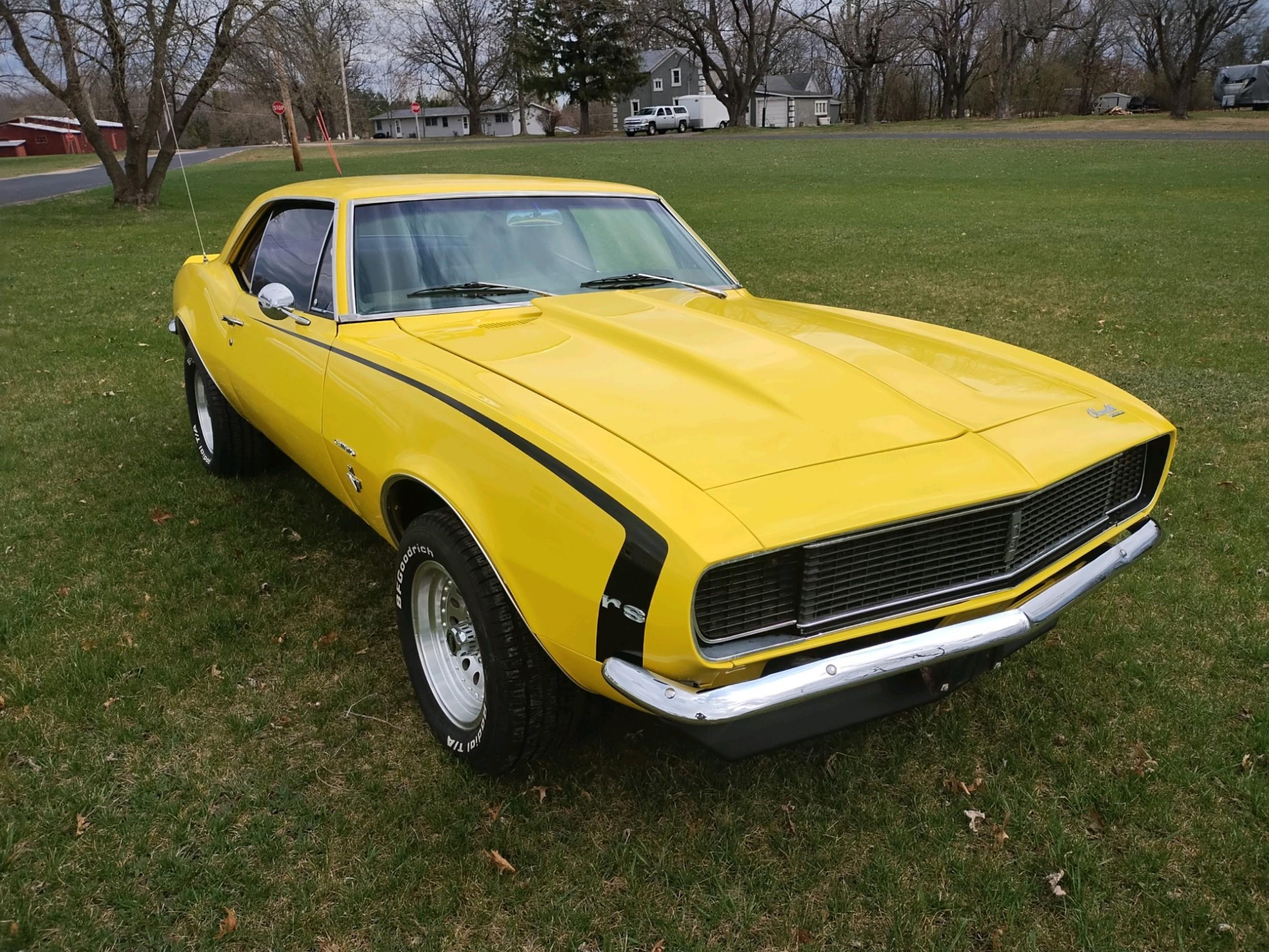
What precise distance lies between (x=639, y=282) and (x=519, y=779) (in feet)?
6.75

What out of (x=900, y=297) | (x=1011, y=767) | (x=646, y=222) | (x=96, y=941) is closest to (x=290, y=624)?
(x=96, y=941)

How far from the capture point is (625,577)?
6.41 ft

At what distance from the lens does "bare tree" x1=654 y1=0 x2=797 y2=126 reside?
4912cm

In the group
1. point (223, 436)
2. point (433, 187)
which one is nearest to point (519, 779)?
point (433, 187)

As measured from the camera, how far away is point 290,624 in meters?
3.62

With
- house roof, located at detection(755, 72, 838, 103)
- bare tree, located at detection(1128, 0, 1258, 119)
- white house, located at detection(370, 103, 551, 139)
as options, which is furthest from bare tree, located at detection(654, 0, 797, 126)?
white house, located at detection(370, 103, 551, 139)

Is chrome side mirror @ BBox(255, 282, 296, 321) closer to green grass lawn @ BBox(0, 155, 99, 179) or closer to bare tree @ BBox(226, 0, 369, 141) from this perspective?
bare tree @ BBox(226, 0, 369, 141)

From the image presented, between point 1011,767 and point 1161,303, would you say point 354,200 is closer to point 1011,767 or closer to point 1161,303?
point 1011,767

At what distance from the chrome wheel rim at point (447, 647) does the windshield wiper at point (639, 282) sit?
1.47 metres

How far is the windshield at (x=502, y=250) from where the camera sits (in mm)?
3396

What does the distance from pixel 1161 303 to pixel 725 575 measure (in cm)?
916

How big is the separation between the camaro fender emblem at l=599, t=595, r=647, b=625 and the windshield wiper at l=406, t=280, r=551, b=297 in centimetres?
179

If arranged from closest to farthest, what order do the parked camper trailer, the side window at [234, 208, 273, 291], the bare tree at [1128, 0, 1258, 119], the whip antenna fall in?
the side window at [234, 208, 273, 291]
the whip antenna
the bare tree at [1128, 0, 1258, 119]
the parked camper trailer

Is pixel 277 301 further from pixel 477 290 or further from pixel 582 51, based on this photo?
pixel 582 51
